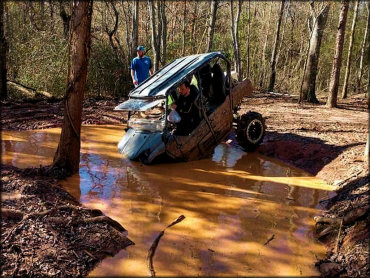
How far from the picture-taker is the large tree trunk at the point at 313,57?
14617 millimetres

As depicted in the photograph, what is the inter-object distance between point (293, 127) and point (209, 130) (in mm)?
3416

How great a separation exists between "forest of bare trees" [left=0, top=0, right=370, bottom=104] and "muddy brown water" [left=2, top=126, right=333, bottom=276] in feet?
17.2

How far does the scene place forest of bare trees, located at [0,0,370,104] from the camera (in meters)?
14.4

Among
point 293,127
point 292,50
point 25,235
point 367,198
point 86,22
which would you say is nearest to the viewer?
point 25,235

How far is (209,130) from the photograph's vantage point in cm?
766

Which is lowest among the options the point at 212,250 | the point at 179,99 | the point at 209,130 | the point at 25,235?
the point at 212,250

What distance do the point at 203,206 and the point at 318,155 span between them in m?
3.48

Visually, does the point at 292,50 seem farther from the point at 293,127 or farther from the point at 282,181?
the point at 282,181

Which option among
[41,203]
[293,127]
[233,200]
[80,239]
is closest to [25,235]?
[80,239]

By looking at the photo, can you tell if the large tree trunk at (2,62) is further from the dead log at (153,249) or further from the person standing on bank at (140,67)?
the dead log at (153,249)

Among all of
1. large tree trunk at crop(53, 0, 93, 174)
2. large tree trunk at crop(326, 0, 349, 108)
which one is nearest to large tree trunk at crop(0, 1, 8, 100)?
large tree trunk at crop(53, 0, 93, 174)

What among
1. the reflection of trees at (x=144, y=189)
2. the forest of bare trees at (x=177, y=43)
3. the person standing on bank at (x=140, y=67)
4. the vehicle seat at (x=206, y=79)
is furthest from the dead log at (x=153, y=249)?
the forest of bare trees at (x=177, y=43)

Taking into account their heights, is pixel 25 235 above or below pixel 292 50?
below

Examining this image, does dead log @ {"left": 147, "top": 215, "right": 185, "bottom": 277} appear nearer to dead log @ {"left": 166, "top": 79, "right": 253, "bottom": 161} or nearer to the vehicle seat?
dead log @ {"left": 166, "top": 79, "right": 253, "bottom": 161}
